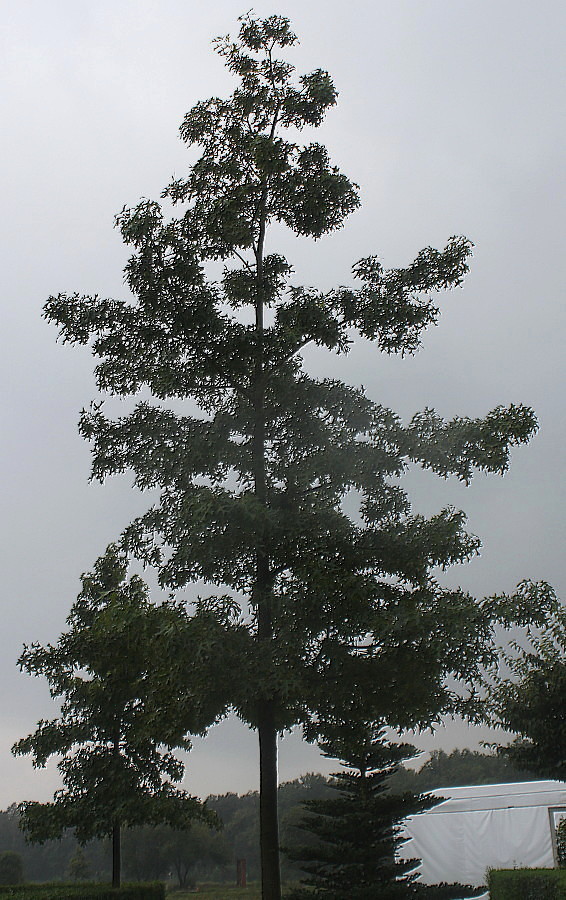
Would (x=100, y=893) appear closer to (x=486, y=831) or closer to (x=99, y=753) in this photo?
(x=99, y=753)

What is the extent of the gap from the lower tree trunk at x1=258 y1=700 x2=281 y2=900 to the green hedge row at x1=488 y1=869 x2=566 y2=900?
5.30m

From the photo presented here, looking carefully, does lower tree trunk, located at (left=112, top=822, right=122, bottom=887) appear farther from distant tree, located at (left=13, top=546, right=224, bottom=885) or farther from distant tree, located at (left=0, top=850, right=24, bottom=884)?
distant tree, located at (left=0, top=850, right=24, bottom=884)

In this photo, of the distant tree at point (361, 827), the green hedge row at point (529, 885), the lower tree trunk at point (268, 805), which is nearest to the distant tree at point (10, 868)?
the distant tree at point (361, 827)

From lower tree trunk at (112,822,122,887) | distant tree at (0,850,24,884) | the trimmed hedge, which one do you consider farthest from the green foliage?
distant tree at (0,850,24,884)

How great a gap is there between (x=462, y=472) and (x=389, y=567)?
5.76 ft

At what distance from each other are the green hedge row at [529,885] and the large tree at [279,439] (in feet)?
19.0

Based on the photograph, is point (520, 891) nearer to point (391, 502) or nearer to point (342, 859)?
point (342, 859)

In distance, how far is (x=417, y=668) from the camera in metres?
10.5

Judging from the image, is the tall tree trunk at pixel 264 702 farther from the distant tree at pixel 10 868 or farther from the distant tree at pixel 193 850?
the distant tree at pixel 193 850

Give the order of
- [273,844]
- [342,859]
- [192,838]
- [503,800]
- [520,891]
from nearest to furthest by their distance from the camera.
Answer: [273,844], [520,891], [342,859], [503,800], [192,838]

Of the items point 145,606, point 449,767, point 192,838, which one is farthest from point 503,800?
point 449,767

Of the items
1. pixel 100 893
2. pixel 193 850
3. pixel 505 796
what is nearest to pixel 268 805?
pixel 100 893

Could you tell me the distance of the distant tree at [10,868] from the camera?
40.6 metres

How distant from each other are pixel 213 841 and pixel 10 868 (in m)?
26.4
